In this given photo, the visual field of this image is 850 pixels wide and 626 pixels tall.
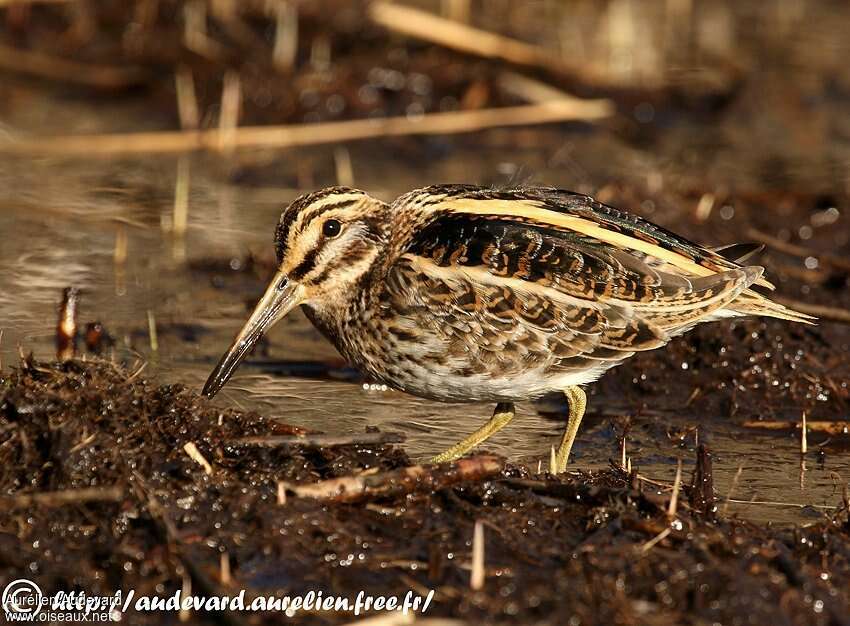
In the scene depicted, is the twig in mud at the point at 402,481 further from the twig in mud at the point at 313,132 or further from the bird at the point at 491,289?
the twig in mud at the point at 313,132

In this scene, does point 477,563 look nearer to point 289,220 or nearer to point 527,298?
point 527,298

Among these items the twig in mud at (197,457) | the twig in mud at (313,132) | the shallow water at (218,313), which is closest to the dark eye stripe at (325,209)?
the shallow water at (218,313)

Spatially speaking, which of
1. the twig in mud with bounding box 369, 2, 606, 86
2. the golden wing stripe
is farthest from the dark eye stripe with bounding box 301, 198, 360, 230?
the twig in mud with bounding box 369, 2, 606, 86

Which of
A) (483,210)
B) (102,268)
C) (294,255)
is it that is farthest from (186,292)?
(483,210)

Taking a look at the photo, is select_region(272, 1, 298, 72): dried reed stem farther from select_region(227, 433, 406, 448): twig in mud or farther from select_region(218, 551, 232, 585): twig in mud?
select_region(218, 551, 232, 585): twig in mud

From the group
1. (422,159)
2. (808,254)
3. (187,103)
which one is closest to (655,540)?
(808,254)

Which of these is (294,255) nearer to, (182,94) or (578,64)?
(182,94)

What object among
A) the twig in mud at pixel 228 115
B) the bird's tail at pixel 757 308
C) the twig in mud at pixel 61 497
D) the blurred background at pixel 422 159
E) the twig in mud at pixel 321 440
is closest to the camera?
the twig in mud at pixel 61 497
